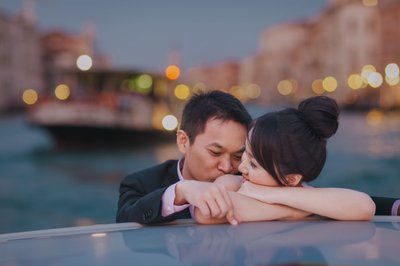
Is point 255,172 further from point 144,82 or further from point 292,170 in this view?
point 144,82

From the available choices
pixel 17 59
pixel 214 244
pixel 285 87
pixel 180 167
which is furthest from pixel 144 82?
pixel 285 87

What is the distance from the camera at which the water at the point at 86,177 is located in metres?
8.78

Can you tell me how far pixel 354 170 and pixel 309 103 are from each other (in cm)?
1362

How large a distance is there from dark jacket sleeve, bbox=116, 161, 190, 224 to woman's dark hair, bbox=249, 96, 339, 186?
251mm

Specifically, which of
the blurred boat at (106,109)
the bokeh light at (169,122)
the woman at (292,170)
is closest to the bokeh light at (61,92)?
the blurred boat at (106,109)

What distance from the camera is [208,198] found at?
1.47m

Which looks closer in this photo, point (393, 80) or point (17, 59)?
point (393, 80)

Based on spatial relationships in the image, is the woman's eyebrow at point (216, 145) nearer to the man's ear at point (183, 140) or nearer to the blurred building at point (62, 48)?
the man's ear at point (183, 140)

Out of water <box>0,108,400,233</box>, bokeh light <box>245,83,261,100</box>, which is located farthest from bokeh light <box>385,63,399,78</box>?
bokeh light <box>245,83,261,100</box>

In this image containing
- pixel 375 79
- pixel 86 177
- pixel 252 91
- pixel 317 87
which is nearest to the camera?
pixel 86 177

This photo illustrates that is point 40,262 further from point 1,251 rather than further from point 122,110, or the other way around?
point 122,110

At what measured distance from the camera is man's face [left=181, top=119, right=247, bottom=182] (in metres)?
1.93

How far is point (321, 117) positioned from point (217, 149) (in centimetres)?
43

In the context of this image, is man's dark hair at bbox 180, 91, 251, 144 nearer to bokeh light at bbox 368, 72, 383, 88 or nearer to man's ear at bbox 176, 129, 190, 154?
man's ear at bbox 176, 129, 190, 154
